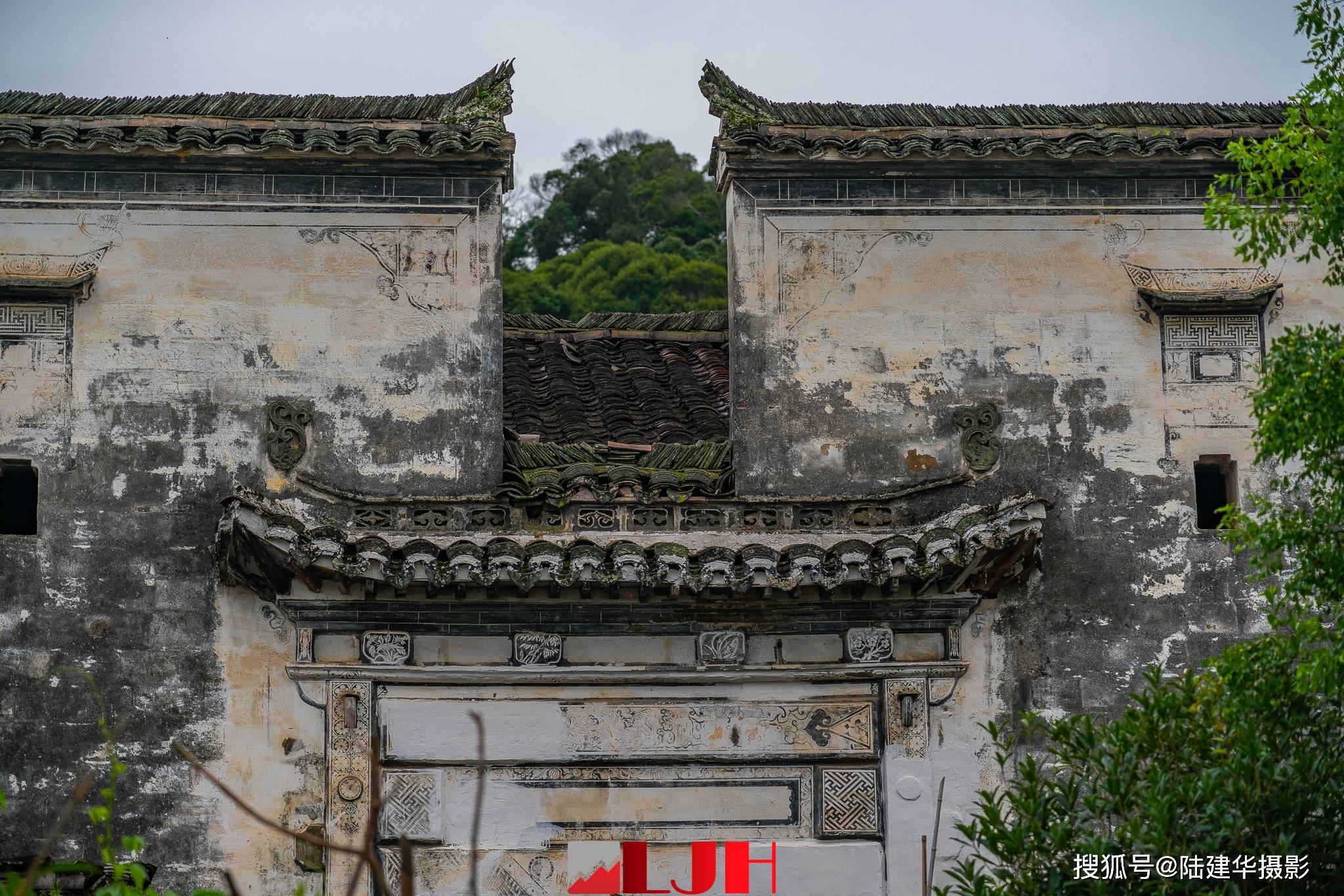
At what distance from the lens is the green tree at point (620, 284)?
26703mm

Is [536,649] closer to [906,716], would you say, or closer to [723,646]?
[723,646]

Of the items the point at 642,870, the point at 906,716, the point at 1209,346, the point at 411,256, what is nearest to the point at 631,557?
the point at 642,870

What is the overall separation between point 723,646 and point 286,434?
3.35 m

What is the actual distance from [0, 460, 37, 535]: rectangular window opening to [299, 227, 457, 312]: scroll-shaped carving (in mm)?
2578

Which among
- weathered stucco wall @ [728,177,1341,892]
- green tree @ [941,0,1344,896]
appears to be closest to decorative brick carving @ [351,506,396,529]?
weathered stucco wall @ [728,177,1341,892]

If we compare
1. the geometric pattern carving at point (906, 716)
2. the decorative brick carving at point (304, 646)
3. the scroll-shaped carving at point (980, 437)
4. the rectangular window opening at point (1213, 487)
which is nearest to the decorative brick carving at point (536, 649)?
the decorative brick carving at point (304, 646)

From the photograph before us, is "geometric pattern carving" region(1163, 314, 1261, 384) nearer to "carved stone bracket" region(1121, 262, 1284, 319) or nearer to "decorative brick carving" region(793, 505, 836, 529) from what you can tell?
"carved stone bracket" region(1121, 262, 1284, 319)

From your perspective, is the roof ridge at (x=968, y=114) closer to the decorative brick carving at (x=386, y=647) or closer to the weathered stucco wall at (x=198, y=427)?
the weathered stucco wall at (x=198, y=427)

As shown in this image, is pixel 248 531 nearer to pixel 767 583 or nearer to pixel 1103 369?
pixel 767 583

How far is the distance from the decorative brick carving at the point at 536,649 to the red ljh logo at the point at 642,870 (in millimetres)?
1235

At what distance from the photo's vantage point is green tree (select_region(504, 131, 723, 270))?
31.9 meters

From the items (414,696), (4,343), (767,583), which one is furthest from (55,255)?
(767,583)

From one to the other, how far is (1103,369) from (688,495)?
316cm

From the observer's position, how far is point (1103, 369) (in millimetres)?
12117
